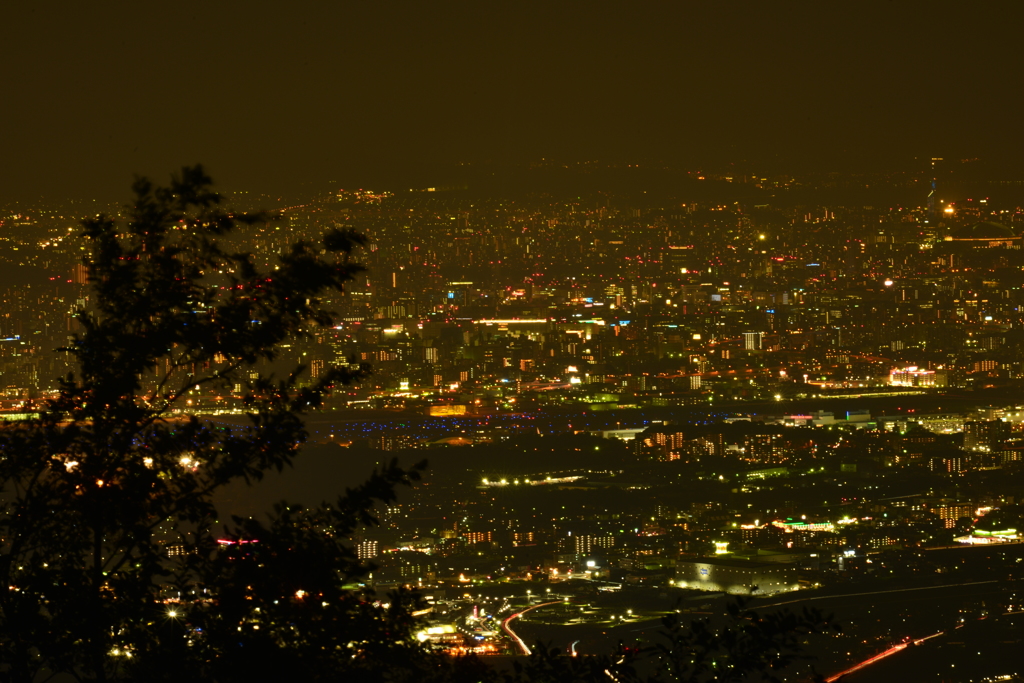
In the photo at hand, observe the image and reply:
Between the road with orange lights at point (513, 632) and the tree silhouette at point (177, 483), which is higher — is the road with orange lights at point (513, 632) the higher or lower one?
the lower one

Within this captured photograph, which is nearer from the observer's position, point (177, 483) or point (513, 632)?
point (177, 483)

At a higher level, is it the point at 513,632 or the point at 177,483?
the point at 177,483

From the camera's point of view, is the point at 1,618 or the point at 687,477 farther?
the point at 687,477

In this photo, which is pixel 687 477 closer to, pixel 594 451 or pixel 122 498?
pixel 594 451

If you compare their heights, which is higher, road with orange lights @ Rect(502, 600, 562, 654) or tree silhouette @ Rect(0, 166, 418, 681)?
tree silhouette @ Rect(0, 166, 418, 681)

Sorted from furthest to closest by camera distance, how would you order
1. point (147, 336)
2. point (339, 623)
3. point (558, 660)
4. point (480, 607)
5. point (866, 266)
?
point (866, 266), point (480, 607), point (558, 660), point (147, 336), point (339, 623)

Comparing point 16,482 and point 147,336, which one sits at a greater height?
point 147,336

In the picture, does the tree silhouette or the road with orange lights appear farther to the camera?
the road with orange lights

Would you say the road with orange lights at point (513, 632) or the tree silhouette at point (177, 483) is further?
the road with orange lights at point (513, 632)

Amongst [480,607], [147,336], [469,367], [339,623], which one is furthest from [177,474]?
[469,367]

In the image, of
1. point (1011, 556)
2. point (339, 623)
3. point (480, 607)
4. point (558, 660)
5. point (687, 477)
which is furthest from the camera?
point (687, 477)
